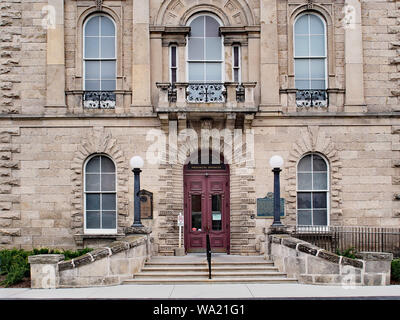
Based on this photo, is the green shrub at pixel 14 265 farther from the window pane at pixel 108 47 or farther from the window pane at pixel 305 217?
the window pane at pixel 305 217

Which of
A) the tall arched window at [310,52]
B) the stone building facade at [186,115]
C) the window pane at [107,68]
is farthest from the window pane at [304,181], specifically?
the window pane at [107,68]

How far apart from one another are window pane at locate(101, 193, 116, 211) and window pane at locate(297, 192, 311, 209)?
21.9ft

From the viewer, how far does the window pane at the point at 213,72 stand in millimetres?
17188

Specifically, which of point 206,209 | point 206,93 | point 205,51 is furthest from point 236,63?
point 206,209

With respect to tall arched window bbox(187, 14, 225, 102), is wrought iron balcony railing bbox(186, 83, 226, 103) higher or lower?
lower

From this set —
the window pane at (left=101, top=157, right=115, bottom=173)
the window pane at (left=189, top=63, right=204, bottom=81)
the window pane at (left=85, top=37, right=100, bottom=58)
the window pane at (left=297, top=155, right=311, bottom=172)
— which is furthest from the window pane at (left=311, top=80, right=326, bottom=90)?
the window pane at (left=85, top=37, right=100, bottom=58)

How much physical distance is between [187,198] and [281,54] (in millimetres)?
6280

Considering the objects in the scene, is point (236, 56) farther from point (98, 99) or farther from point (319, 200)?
point (319, 200)

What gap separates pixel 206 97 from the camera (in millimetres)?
16422

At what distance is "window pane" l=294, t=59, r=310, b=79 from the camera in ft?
56.3

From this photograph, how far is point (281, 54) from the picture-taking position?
17000 millimetres

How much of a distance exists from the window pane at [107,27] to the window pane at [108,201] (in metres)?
5.93

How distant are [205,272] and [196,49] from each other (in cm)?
841

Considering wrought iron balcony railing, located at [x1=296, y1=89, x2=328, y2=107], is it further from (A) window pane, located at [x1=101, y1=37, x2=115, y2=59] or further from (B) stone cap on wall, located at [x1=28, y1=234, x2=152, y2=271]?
(B) stone cap on wall, located at [x1=28, y1=234, x2=152, y2=271]
